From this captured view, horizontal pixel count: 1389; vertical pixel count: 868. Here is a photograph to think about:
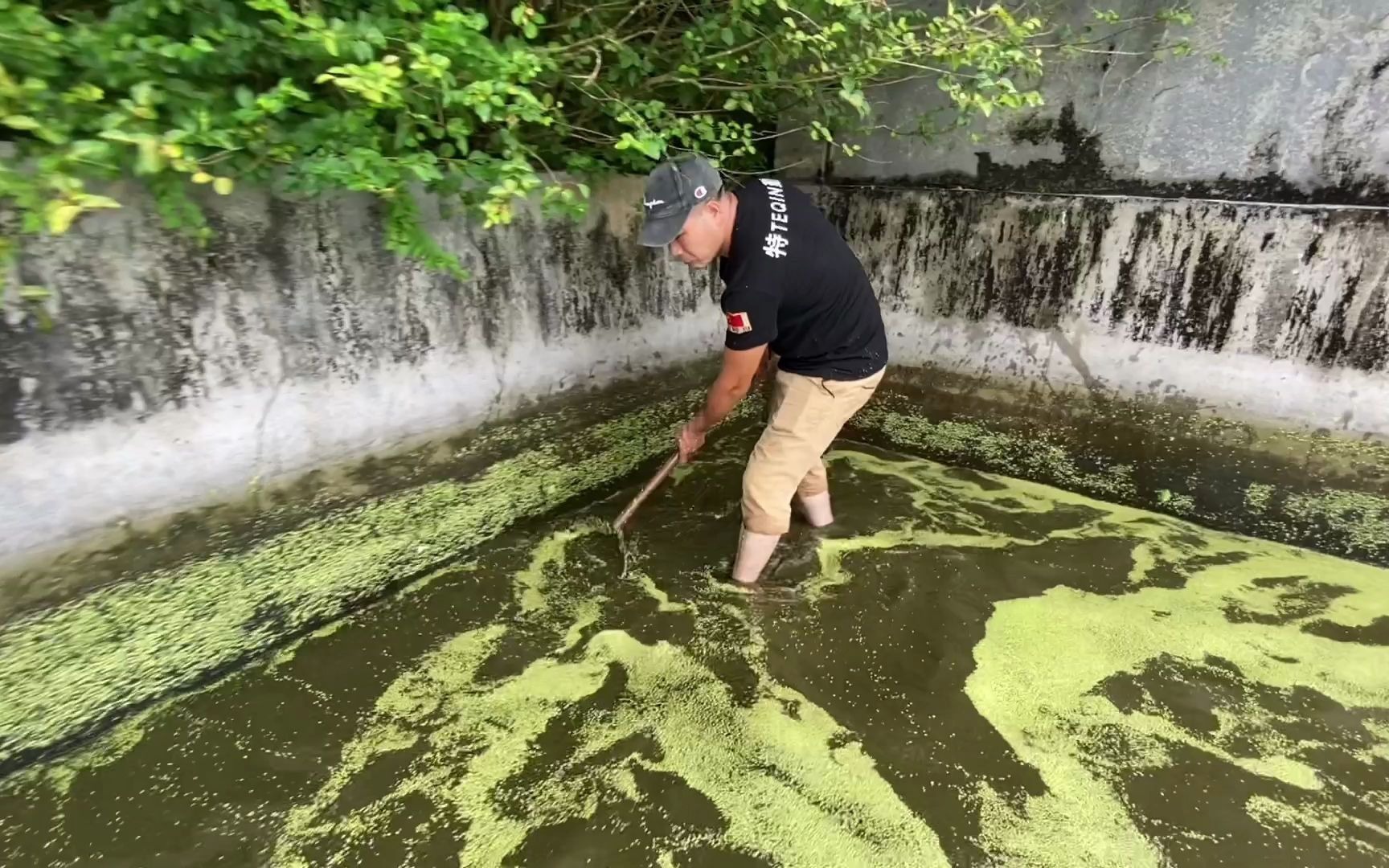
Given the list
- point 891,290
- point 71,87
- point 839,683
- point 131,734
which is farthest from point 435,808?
point 891,290

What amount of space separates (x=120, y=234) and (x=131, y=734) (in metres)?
1.47

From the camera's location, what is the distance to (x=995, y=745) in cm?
224

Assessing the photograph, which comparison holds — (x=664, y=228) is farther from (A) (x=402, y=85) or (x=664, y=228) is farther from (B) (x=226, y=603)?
(B) (x=226, y=603)

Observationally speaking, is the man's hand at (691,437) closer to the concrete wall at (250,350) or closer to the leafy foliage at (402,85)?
the concrete wall at (250,350)

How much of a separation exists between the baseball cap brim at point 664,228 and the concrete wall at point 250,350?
799mm

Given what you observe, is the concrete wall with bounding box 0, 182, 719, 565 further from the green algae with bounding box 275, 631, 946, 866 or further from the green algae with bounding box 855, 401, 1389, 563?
the green algae with bounding box 855, 401, 1389, 563

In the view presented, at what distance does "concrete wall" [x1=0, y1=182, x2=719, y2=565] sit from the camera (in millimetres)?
1994

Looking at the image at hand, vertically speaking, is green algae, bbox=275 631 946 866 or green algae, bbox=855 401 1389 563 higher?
green algae, bbox=855 401 1389 563

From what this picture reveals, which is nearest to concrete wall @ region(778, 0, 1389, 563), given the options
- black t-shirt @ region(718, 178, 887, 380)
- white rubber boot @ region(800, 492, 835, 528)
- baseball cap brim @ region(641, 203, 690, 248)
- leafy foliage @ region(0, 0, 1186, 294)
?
leafy foliage @ region(0, 0, 1186, 294)

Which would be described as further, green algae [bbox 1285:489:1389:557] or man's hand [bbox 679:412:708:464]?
green algae [bbox 1285:489:1389:557]

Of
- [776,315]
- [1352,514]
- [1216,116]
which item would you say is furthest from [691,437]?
[1352,514]

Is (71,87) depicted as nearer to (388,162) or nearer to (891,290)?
(388,162)

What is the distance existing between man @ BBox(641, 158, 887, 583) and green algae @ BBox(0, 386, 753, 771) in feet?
3.10

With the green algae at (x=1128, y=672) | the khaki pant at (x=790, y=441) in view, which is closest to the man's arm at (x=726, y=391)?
the khaki pant at (x=790, y=441)
